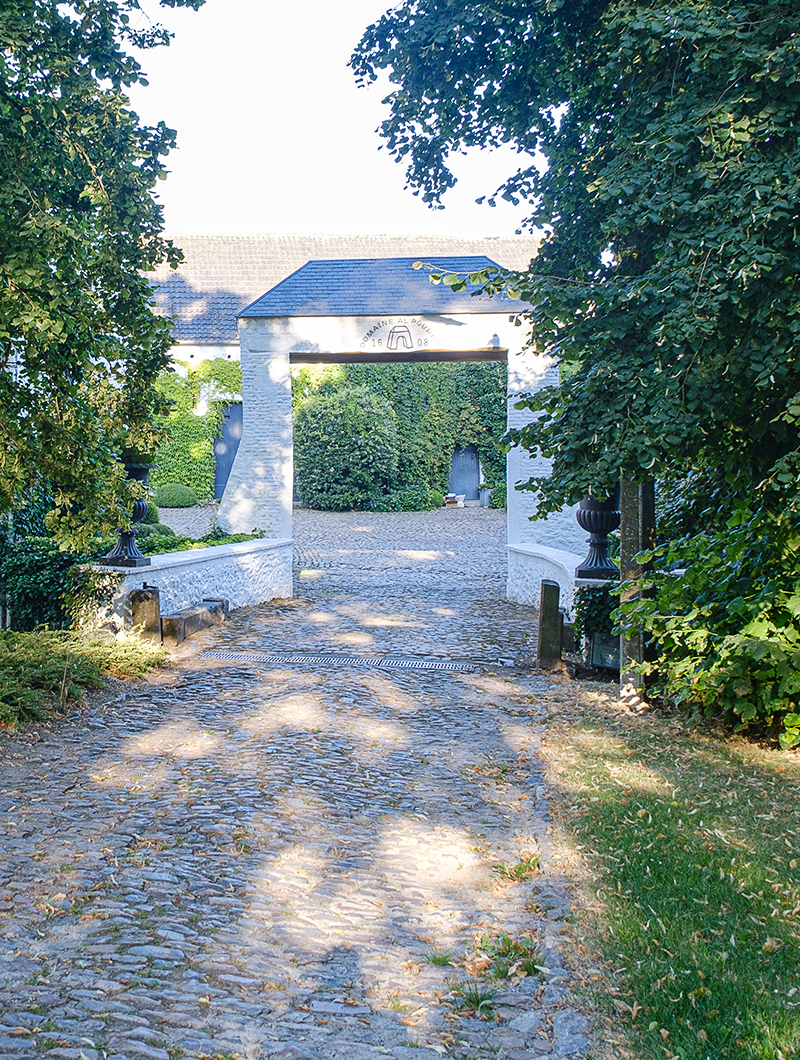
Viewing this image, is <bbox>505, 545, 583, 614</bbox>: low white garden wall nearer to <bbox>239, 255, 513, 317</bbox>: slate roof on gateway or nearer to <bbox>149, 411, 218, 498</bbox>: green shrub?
<bbox>239, 255, 513, 317</bbox>: slate roof on gateway

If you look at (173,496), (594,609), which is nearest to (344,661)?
(594,609)

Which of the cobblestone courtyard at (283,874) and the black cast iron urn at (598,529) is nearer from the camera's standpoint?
the cobblestone courtyard at (283,874)

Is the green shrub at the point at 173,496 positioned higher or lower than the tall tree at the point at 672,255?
lower

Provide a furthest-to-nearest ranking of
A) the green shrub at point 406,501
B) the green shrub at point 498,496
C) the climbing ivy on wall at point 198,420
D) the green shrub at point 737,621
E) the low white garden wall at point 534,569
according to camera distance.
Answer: the green shrub at point 498,496
the green shrub at point 406,501
the climbing ivy on wall at point 198,420
the low white garden wall at point 534,569
the green shrub at point 737,621

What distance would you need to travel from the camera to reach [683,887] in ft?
11.9

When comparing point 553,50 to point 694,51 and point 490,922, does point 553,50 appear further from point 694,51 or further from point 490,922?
point 490,922

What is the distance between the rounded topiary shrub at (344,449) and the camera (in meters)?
24.7

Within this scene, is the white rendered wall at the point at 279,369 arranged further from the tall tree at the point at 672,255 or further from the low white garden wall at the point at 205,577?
the tall tree at the point at 672,255

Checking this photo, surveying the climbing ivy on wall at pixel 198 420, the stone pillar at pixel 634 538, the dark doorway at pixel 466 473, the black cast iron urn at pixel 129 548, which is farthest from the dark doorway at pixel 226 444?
the stone pillar at pixel 634 538

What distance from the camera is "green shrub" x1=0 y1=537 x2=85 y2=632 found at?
8.82m

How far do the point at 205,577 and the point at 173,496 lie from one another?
1255 cm

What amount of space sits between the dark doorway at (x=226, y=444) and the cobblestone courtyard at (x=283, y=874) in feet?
52.7

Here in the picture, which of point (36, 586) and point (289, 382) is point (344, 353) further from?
point (36, 586)

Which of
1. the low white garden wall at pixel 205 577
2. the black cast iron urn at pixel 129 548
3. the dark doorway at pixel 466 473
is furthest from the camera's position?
the dark doorway at pixel 466 473
